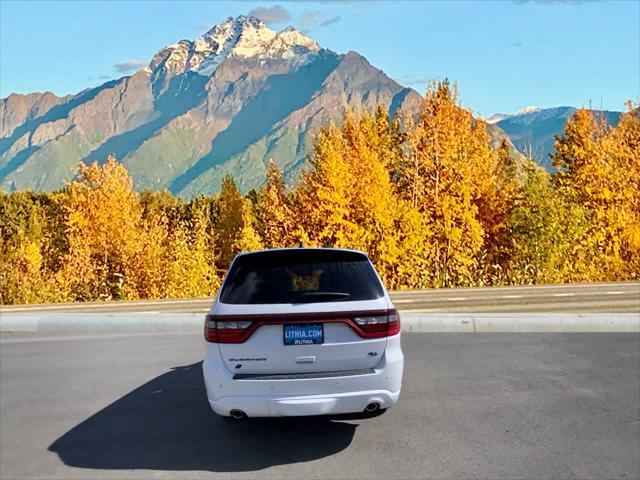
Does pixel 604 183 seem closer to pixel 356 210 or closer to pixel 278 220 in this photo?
pixel 356 210

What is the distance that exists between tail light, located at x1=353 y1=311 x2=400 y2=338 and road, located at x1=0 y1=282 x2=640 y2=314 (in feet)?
39.0

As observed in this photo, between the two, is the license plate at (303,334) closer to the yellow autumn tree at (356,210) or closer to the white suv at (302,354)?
the white suv at (302,354)

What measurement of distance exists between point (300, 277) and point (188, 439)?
5.93 ft

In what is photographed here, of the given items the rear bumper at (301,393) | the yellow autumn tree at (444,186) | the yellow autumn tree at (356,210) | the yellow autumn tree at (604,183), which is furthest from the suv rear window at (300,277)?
the yellow autumn tree at (604,183)

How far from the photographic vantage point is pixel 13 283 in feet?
78.3

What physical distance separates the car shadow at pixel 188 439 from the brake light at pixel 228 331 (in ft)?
3.37

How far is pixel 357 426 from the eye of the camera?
5.80m

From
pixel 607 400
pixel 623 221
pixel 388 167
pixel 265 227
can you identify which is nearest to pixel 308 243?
pixel 265 227

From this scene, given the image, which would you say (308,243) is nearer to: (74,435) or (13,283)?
(13,283)

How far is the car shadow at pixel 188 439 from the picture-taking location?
504 cm

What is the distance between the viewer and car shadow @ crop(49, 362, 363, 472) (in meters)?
5.04

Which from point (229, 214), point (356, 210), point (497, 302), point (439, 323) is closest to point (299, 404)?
point (439, 323)

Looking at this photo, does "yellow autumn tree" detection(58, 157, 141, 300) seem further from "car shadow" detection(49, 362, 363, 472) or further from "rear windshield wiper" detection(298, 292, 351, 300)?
"rear windshield wiper" detection(298, 292, 351, 300)

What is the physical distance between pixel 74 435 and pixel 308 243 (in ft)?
86.7
